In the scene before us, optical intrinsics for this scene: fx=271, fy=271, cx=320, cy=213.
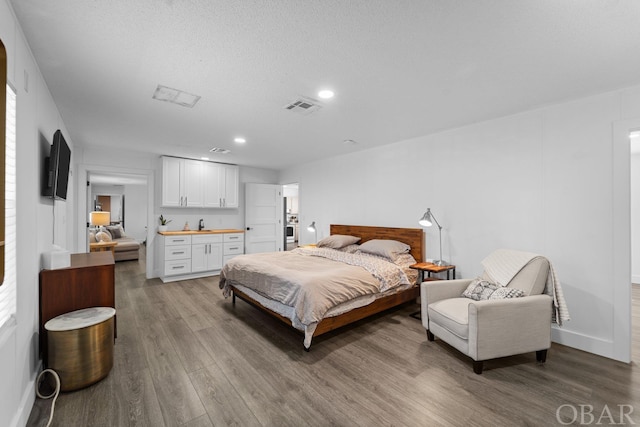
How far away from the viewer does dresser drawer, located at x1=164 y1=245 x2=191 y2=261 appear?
5055mm

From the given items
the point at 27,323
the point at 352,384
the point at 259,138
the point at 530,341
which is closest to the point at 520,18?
Result: the point at 530,341

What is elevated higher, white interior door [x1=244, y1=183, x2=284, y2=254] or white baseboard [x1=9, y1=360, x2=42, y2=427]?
white interior door [x1=244, y1=183, x2=284, y2=254]

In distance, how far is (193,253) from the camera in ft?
17.5

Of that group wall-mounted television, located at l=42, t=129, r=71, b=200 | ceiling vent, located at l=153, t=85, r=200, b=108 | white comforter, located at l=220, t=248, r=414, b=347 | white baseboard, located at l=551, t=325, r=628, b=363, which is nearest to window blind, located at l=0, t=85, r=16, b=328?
wall-mounted television, located at l=42, t=129, r=71, b=200

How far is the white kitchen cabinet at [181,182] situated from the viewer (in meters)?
5.28

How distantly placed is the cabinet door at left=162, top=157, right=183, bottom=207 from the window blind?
3835 mm

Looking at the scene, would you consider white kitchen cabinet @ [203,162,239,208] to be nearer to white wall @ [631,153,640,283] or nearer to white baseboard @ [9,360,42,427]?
white baseboard @ [9,360,42,427]

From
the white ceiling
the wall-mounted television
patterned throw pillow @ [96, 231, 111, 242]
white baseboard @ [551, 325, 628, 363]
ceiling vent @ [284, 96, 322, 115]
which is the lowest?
white baseboard @ [551, 325, 628, 363]

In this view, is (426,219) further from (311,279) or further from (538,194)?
(311,279)

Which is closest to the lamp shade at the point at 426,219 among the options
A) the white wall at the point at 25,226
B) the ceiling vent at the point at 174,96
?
the ceiling vent at the point at 174,96

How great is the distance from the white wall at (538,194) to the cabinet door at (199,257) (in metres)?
3.66

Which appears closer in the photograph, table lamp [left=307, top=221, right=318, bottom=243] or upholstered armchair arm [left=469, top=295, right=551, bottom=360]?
upholstered armchair arm [left=469, top=295, right=551, bottom=360]

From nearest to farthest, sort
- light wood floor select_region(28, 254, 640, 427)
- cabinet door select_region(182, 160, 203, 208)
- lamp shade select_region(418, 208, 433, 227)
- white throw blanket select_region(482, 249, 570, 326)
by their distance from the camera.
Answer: light wood floor select_region(28, 254, 640, 427)
white throw blanket select_region(482, 249, 570, 326)
lamp shade select_region(418, 208, 433, 227)
cabinet door select_region(182, 160, 203, 208)

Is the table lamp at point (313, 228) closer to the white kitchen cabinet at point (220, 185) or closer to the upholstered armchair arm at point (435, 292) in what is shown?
the white kitchen cabinet at point (220, 185)
